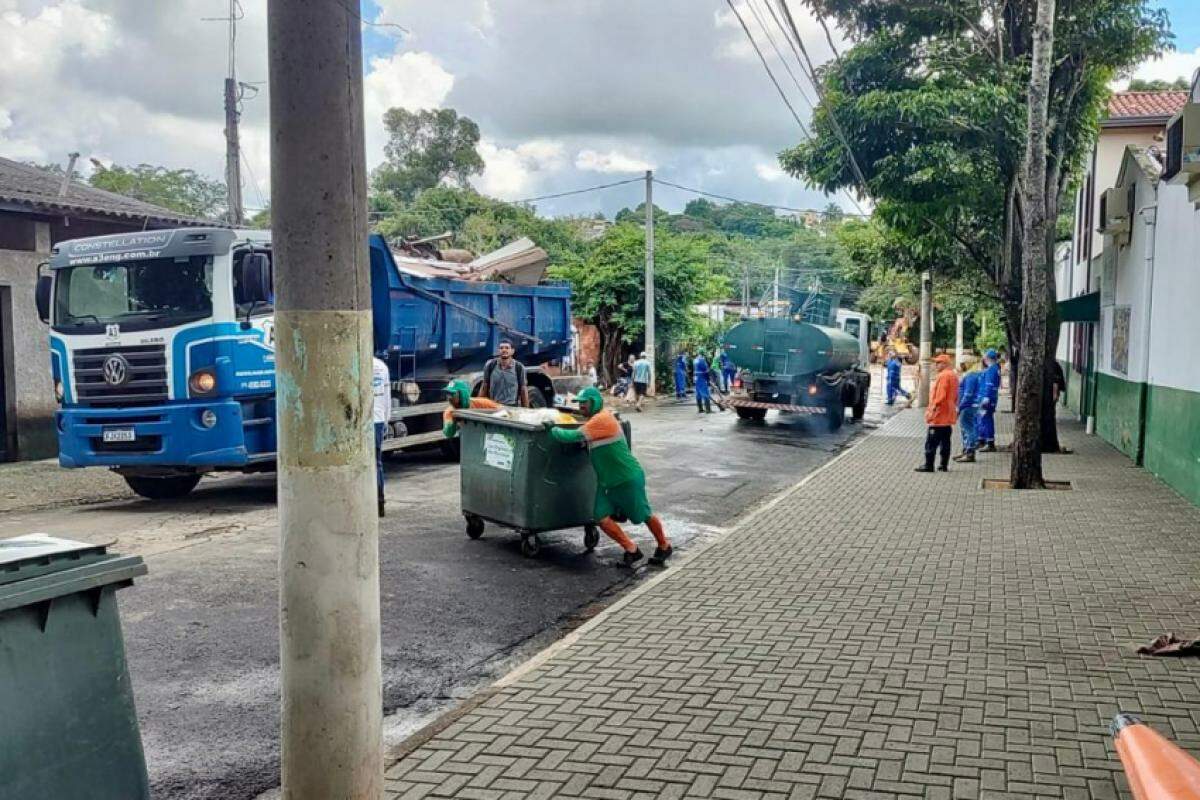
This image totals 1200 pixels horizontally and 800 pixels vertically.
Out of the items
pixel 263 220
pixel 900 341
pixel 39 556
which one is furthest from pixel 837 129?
pixel 900 341

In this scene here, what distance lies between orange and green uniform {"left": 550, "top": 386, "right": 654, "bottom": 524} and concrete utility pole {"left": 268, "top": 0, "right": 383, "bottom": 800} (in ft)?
15.7

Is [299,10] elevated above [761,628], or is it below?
above

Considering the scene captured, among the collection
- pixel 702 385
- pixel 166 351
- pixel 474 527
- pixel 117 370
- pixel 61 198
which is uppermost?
pixel 61 198

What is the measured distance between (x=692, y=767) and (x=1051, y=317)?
42.3 ft

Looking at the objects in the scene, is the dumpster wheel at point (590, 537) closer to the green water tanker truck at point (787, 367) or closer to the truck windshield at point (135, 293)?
the truck windshield at point (135, 293)

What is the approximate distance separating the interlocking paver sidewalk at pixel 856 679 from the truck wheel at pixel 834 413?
40.4ft

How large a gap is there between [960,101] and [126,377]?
455 inches

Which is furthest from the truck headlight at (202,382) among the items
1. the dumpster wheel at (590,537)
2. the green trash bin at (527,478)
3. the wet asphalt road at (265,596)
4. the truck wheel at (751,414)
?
the truck wheel at (751,414)

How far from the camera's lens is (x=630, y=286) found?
101ft

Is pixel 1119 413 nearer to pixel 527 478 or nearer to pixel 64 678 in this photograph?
pixel 527 478

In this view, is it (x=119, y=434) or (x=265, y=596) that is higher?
(x=119, y=434)

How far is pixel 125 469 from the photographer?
1109cm

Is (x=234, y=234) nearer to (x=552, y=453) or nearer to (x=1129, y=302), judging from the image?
(x=552, y=453)

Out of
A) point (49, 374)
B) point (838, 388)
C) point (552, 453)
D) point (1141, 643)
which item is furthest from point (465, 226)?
point (1141, 643)
